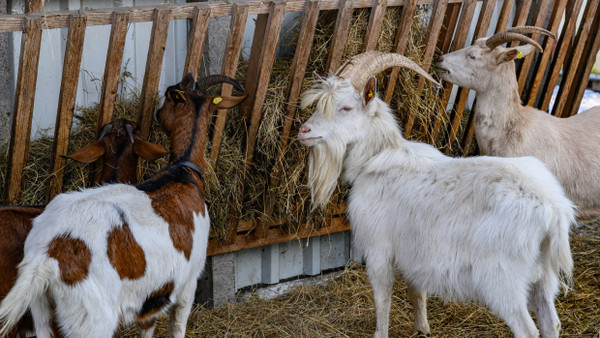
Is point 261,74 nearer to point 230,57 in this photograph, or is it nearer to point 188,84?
point 230,57

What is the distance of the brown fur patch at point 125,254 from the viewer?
4203 mm

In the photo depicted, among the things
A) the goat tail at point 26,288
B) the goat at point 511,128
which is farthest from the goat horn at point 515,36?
the goat tail at point 26,288

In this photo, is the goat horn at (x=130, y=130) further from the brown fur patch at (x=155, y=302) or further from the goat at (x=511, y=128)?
the goat at (x=511, y=128)

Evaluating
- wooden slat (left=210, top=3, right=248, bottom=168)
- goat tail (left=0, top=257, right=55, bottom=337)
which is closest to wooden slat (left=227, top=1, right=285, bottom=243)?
wooden slat (left=210, top=3, right=248, bottom=168)

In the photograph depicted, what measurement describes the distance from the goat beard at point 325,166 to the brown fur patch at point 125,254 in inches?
64.2

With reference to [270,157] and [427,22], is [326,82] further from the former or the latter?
[427,22]

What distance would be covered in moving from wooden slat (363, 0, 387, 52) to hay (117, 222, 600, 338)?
2.17 m

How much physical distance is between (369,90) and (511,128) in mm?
1770

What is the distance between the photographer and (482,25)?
677cm

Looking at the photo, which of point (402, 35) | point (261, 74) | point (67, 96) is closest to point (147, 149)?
point (67, 96)

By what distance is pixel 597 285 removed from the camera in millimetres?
6902

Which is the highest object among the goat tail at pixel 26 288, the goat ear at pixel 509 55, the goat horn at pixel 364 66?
the goat ear at pixel 509 55

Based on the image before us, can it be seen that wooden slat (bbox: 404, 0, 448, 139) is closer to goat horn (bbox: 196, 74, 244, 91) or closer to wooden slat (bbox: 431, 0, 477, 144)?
wooden slat (bbox: 431, 0, 477, 144)

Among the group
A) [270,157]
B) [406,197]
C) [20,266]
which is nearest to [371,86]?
[406,197]
